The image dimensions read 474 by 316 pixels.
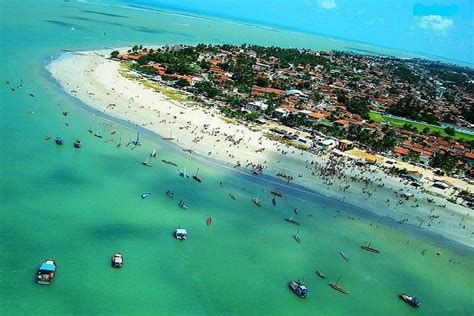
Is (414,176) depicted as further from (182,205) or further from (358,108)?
(358,108)

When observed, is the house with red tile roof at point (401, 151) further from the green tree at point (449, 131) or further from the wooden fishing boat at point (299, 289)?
the wooden fishing boat at point (299, 289)

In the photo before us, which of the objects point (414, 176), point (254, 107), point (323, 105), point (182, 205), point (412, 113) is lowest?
point (182, 205)

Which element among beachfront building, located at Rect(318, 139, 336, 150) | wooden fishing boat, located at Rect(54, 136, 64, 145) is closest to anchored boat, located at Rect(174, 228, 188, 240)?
wooden fishing boat, located at Rect(54, 136, 64, 145)

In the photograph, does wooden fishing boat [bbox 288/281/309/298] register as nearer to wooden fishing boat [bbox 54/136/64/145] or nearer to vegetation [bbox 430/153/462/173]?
wooden fishing boat [bbox 54/136/64/145]

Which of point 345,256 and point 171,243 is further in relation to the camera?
point 345,256

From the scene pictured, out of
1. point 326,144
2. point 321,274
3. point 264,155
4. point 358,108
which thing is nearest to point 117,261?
point 321,274

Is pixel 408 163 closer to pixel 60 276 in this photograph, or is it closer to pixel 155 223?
pixel 155 223
